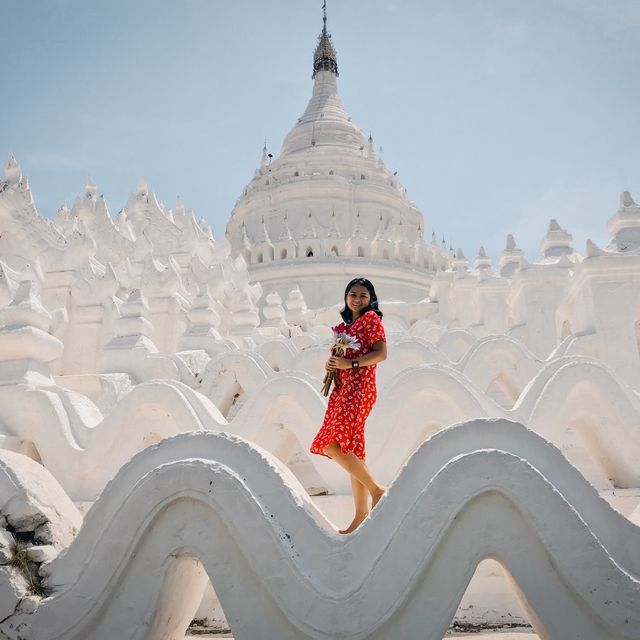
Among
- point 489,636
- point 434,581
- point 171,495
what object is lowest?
point 489,636

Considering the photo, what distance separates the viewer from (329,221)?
105ft

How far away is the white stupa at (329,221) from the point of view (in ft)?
92.2

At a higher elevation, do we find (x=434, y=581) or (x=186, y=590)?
(x=434, y=581)

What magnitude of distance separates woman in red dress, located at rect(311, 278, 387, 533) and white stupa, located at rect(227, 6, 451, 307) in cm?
2353

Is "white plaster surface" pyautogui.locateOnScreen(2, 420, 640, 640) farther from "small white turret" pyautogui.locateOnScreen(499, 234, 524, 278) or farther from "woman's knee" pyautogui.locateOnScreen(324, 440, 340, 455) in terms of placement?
"small white turret" pyautogui.locateOnScreen(499, 234, 524, 278)

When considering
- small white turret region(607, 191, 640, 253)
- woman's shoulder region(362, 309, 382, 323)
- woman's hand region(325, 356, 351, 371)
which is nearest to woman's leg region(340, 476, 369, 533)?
woman's hand region(325, 356, 351, 371)

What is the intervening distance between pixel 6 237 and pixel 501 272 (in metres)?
11.2

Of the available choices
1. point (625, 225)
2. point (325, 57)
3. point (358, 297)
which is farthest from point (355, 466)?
point (325, 57)

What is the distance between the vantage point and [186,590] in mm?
3104

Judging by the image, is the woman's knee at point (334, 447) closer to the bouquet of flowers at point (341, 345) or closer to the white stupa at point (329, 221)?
the bouquet of flowers at point (341, 345)

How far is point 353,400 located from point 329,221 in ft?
95.5

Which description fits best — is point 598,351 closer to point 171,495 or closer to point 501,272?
point 171,495

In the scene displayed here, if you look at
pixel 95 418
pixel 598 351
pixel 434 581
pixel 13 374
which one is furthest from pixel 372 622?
pixel 598 351

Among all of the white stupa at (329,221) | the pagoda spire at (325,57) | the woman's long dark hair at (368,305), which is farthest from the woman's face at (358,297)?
the pagoda spire at (325,57)
